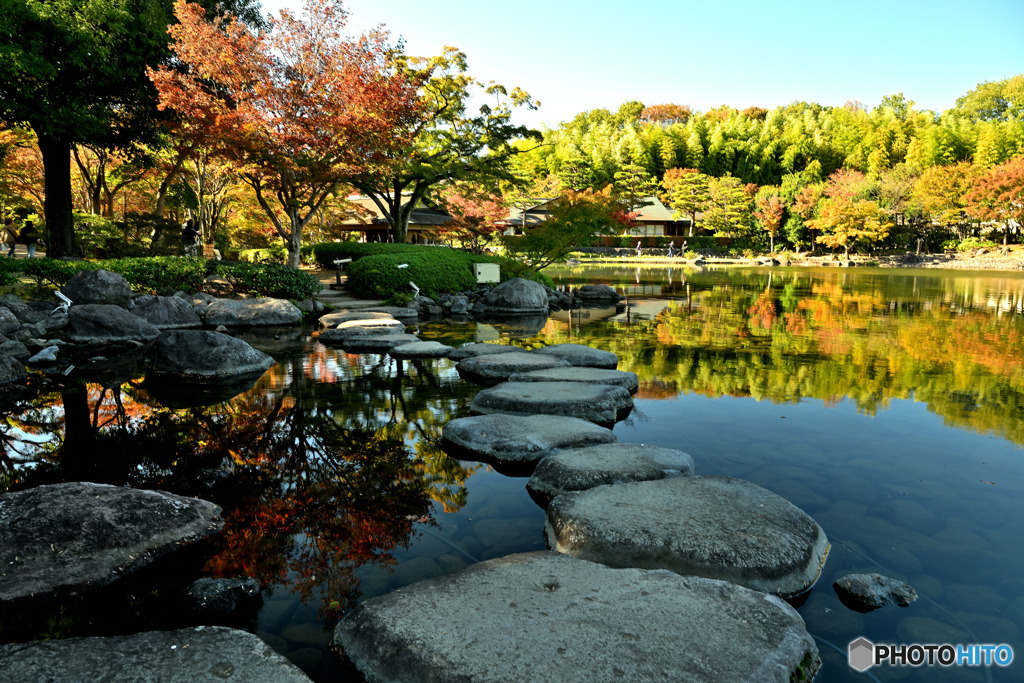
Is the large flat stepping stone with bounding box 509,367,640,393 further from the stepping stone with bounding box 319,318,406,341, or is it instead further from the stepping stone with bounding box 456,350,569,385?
the stepping stone with bounding box 319,318,406,341

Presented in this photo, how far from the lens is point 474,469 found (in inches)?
163

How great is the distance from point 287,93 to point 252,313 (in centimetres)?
496

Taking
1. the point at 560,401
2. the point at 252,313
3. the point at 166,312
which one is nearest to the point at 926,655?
the point at 560,401

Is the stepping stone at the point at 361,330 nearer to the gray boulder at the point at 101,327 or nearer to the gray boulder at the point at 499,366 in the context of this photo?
the gray boulder at the point at 101,327

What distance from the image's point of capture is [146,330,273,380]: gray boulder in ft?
22.0

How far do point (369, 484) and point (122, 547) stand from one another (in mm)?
1365

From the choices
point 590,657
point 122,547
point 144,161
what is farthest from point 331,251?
point 590,657

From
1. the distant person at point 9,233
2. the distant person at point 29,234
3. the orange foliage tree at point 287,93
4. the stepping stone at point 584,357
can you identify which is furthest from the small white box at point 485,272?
the distant person at point 9,233

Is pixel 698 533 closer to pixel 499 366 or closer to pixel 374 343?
pixel 499 366

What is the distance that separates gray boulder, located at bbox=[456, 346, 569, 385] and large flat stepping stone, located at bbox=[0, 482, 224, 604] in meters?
3.71

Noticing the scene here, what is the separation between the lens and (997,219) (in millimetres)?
36656

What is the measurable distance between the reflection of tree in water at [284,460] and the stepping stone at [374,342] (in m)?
2.01

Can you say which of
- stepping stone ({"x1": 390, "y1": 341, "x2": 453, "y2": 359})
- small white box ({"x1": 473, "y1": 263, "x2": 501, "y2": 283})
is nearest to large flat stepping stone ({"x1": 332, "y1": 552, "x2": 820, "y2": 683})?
stepping stone ({"x1": 390, "y1": 341, "x2": 453, "y2": 359})

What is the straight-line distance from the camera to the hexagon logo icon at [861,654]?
2293 mm
